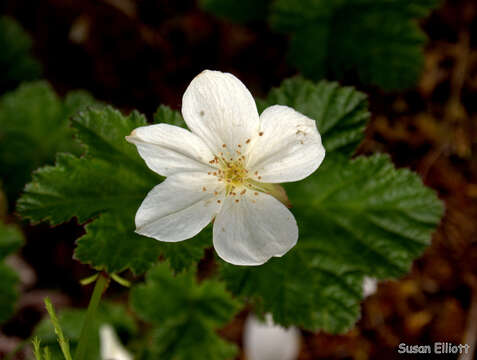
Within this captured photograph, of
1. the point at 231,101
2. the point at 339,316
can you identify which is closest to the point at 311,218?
the point at 339,316

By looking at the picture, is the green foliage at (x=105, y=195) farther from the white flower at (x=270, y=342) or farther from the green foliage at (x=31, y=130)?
the white flower at (x=270, y=342)

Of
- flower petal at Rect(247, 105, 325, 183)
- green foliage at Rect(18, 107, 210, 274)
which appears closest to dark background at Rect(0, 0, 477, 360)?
green foliage at Rect(18, 107, 210, 274)

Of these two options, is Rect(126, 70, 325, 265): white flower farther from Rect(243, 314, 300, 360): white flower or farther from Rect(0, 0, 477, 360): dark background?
Rect(0, 0, 477, 360): dark background

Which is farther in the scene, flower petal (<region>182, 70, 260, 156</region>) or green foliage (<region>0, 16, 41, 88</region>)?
green foliage (<region>0, 16, 41, 88</region>)

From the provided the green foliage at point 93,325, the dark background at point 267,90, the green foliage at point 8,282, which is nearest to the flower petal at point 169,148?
→ the green foliage at point 8,282

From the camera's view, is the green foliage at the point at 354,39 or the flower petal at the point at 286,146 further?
the green foliage at the point at 354,39
